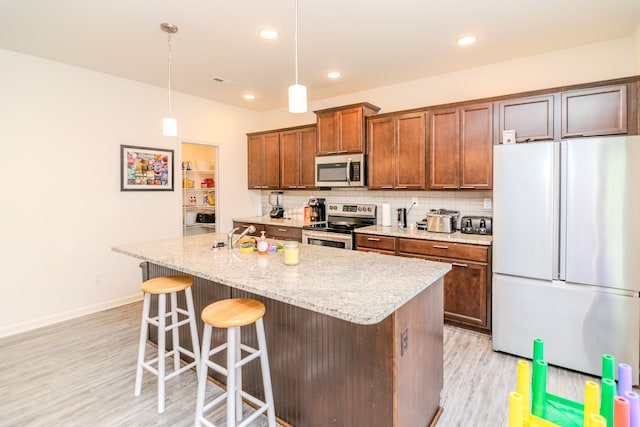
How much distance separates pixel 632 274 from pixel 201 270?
2857 millimetres

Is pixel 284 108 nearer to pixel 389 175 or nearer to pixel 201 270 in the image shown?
pixel 389 175

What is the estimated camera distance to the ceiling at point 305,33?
2.49m

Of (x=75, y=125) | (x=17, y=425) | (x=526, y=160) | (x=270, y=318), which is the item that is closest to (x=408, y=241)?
(x=526, y=160)

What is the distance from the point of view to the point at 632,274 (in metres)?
2.32

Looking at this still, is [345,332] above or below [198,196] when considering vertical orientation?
below

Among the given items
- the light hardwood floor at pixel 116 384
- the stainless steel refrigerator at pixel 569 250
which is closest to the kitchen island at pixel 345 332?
the light hardwood floor at pixel 116 384

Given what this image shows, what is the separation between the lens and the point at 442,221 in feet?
11.7

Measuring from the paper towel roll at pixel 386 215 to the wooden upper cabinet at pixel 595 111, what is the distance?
6.17 ft

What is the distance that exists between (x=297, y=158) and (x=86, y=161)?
8.43 ft

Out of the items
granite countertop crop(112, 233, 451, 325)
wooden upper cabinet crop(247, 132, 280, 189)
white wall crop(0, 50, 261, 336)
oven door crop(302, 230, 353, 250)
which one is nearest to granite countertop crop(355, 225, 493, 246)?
oven door crop(302, 230, 353, 250)

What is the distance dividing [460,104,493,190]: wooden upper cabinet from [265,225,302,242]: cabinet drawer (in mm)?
2084

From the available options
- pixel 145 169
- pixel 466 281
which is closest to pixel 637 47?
pixel 466 281

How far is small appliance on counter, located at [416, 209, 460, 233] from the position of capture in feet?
11.6

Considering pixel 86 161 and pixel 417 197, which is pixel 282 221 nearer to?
pixel 417 197
